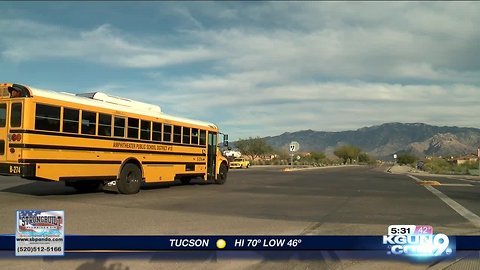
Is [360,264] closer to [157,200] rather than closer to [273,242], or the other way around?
[273,242]

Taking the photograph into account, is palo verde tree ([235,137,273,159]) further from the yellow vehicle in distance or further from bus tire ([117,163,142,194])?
bus tire ([117,163,142,194])

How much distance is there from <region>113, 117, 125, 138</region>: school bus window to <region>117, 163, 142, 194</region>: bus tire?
112cm

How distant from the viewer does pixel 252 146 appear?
352ft

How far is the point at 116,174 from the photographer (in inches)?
614

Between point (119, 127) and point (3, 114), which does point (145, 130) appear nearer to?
point (119, 127)

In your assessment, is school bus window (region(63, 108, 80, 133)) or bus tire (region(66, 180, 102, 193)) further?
bus tire (region(66, 180, 102, 193))

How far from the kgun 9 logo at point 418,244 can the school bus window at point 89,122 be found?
422 inches

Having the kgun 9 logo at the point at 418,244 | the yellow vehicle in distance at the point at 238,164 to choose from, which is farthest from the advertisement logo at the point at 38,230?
the yellow vehicle in distance at the point at 238,164

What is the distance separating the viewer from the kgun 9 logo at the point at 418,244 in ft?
18.3

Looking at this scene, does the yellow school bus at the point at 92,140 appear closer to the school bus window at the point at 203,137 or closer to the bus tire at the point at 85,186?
the bus tire at the point at 85,186

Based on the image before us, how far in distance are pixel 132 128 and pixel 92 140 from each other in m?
2.05

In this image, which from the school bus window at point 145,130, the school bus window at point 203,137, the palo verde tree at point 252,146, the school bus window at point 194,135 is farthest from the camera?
the palo verde tree at point 252,146

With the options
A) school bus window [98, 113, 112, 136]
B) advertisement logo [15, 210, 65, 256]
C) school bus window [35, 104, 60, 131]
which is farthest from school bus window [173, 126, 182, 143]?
advertisement logo [15, 210, 65, 256]

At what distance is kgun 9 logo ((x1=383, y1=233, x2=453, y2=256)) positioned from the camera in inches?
219
